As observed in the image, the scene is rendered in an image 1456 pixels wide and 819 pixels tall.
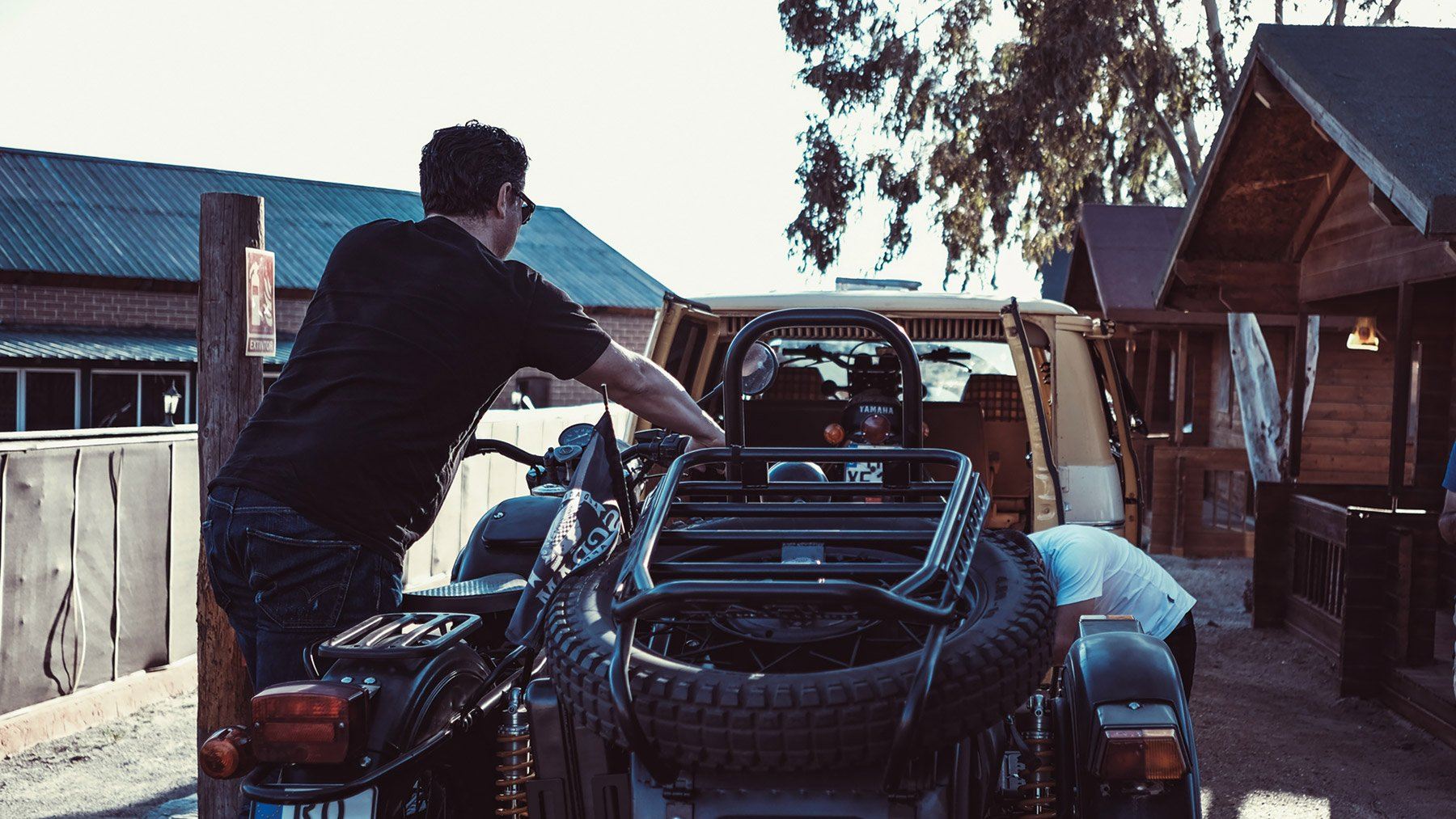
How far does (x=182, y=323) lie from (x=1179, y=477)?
20.2 metres

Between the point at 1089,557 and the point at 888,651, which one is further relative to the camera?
the point at 1089,557

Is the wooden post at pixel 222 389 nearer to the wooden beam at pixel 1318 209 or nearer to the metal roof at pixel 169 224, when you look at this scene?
the wooden beam at pixel 1318 209

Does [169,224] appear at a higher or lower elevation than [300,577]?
higher

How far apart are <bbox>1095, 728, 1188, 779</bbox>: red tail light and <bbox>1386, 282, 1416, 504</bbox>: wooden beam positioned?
262 inches

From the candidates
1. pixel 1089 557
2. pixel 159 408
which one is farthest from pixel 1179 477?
pixel 159 408

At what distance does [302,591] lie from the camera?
9.00 feet

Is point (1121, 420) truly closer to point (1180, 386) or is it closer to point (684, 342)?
point (684, 342)

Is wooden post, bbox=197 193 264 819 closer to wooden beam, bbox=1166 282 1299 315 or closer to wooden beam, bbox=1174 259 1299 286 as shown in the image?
wooden beam, bbox=1174 259 1299 286

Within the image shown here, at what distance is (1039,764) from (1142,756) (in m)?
0.36

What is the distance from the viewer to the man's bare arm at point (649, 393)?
293 cm

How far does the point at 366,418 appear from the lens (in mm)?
2730

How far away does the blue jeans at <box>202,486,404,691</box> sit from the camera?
2711 mm

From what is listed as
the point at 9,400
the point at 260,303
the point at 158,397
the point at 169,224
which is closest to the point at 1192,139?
the point at 260,303

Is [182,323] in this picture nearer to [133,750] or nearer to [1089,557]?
[133,750]
